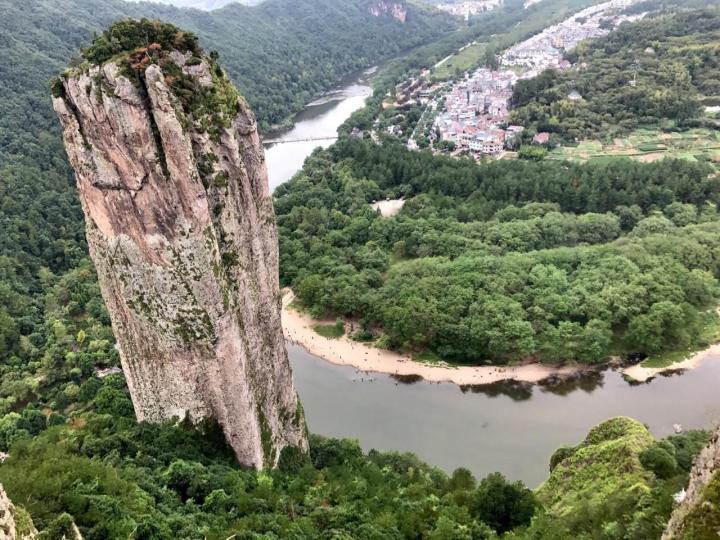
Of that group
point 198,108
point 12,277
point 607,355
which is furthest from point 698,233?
point 12,277

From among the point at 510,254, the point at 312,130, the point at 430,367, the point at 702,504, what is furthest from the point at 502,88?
the point at 702,504

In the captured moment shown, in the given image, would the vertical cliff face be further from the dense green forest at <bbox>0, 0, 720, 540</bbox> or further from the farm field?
the farm field

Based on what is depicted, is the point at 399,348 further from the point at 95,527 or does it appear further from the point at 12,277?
the point at 12,277

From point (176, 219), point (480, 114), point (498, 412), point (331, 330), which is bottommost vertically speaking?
point (498, 412)

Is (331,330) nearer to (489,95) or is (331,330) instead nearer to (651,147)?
(651,147)

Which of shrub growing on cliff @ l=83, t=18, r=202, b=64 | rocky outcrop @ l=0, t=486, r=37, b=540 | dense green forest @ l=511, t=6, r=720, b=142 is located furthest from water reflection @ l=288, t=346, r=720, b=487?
dense green forest @ l=511, t=6, r=720, b=142
